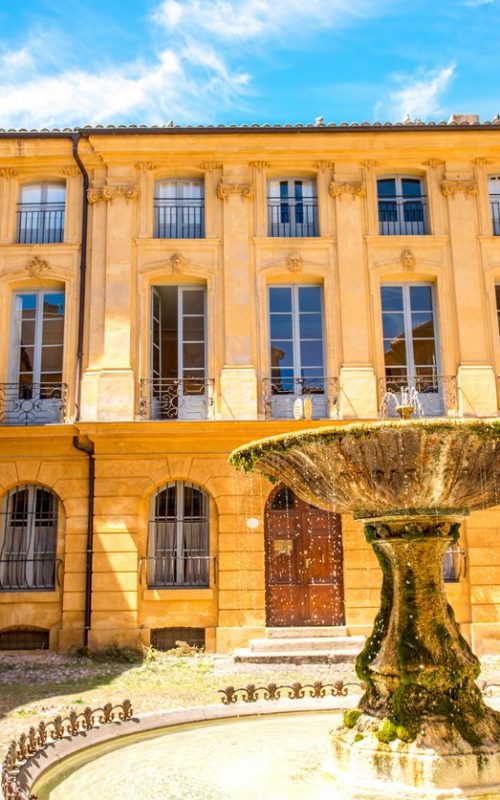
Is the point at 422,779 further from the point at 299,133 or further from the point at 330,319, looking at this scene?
the point at 299,133

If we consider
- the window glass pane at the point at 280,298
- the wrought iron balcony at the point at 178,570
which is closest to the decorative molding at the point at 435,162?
the window glass pane at the point at 280,298

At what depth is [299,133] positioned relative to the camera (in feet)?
58.1

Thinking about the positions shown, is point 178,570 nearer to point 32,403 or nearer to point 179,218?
point 32,403

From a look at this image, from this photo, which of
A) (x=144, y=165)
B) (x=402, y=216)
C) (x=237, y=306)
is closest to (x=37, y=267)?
(x=144, y=165)

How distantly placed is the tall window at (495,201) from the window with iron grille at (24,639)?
1277 centimetres

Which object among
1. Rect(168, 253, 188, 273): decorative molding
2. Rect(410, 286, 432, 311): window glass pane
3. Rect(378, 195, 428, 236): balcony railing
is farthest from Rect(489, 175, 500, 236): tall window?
Rect(168, 253, 188, 273): decorative molding

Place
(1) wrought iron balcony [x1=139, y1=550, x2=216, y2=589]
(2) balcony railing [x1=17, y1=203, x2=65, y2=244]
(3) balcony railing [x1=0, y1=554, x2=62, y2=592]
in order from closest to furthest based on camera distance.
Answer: (1) wrought iron balcony [x1=139, y1=550, x2=216, y2=589]
(3) balcony railing [x1=0, y1=554, x2=62, y2=592]
(2) balcony railing [x1=17, y1=203, x2=65, y2=244]

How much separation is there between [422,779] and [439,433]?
2482 mm

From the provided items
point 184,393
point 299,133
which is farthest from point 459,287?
point 184,393

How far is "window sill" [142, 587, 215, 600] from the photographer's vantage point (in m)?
15.7

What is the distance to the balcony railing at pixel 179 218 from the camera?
17.9 meters

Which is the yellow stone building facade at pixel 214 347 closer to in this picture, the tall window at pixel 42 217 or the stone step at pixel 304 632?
the tall window at pixel 42 217

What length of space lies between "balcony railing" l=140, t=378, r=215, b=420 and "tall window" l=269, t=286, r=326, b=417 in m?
1.38

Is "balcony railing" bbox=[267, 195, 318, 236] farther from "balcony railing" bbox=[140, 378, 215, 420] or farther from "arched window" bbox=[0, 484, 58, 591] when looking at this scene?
"arched window" bbox=[0, 484, 58, 591]
